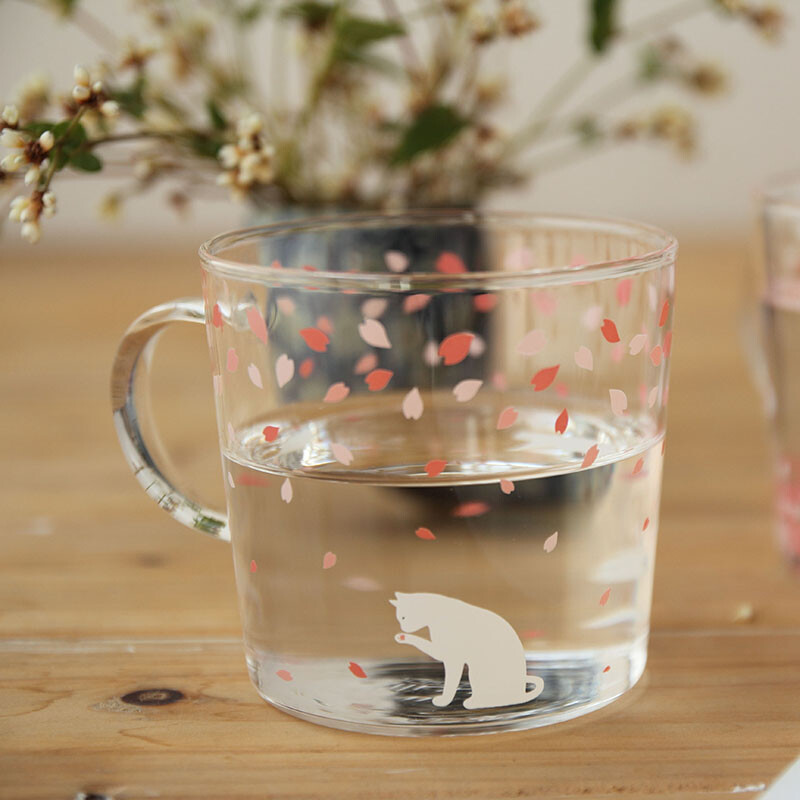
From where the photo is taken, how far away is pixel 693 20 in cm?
177

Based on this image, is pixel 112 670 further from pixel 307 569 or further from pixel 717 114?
pixel 717 114

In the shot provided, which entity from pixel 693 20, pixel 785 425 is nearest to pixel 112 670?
pixel 785 425

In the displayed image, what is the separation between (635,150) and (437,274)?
1.63 meters

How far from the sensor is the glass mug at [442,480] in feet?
1.13

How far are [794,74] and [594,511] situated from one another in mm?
1702

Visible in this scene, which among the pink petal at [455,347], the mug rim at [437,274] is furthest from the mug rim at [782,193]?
the pink petal at [455,347]

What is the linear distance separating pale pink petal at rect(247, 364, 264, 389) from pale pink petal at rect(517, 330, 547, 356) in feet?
0.29

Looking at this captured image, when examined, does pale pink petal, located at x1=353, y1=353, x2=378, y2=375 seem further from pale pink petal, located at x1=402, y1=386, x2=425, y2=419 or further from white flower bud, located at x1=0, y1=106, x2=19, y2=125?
white flower bud, located at x1=0, y1=106, x2=19, y2=125

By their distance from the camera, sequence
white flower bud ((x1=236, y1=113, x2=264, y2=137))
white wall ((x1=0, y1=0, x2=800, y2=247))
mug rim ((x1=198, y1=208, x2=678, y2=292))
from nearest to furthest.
A: mug rim ((x1=198, y1=208, x2=678, y2=292)) < white flower bud ((x1=236, y1=113, x2=264, y2=137)) < white wall ((x1=0, y1=0, x2=800, y2=247))

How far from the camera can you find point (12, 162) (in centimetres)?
37

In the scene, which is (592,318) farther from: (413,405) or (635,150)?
(635,150)

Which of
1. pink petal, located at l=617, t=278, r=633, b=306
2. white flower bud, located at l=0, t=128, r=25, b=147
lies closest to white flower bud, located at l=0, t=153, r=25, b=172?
white flower bud, located at l=0, t=128, r=25, b=147

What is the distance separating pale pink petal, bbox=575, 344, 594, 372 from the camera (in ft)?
1.17

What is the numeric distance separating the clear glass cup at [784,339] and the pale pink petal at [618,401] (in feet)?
0.54
